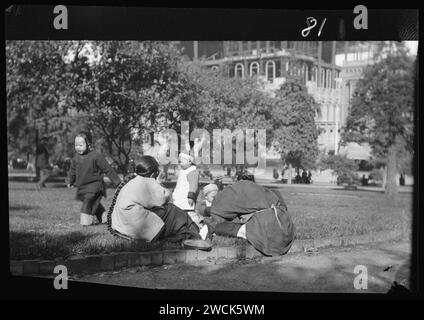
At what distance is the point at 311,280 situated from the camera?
180 inches

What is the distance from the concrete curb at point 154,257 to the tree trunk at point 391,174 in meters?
0.37

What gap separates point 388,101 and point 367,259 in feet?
4.65

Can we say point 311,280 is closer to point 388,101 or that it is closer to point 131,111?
point 388,101

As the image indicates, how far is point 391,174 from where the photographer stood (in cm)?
483

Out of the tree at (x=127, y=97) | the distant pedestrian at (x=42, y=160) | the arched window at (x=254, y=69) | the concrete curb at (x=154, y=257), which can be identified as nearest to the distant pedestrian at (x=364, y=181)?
the concrete curb at (x=154, y=257)

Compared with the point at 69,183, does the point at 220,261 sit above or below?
below

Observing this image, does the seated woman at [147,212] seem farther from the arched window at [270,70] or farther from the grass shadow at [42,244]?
the arched window at [270,70]

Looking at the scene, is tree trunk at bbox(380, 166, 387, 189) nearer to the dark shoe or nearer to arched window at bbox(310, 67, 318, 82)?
arched window at bbox(310, 67, 318, 82)

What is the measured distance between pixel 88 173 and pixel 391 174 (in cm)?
279

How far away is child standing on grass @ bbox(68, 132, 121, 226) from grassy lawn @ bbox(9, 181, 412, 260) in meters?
0.09

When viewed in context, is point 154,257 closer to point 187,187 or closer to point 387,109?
point 187,187

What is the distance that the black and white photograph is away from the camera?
4.62 metres

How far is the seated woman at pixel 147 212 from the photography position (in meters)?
4.79
